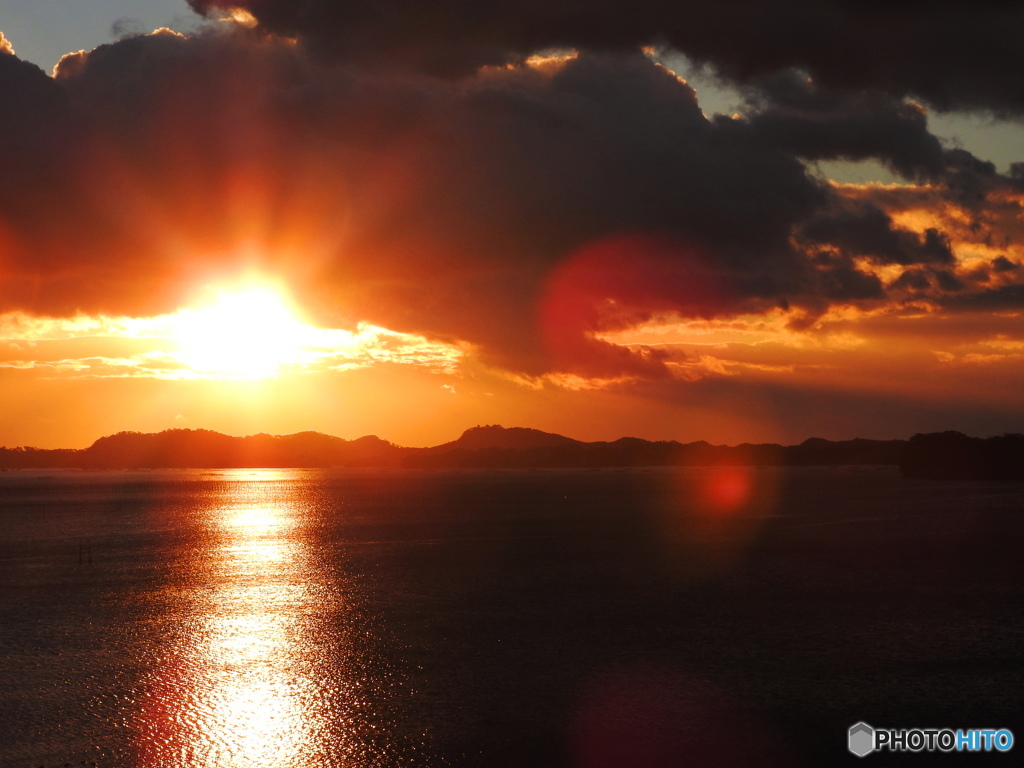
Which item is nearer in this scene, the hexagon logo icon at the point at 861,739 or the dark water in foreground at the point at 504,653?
the hexagon logo icon at the point at 861,739

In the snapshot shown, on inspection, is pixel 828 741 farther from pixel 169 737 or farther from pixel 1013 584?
pixel 1013 584

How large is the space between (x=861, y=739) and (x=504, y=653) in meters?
13.7

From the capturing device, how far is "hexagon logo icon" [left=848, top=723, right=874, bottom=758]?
21.1 m

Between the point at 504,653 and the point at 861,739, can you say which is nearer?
the point at 861,739

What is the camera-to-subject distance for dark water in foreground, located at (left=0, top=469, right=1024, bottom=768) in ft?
71.1

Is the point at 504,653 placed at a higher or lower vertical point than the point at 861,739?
lower

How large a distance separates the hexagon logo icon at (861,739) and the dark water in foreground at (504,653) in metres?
0.35

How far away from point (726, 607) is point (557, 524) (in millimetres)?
57246

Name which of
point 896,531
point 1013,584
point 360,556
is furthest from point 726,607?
point 896,531

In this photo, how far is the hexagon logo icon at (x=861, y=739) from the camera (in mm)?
21062

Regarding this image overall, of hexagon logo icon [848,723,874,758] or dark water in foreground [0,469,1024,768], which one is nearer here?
hexagon logo icon [848,723,874,758]

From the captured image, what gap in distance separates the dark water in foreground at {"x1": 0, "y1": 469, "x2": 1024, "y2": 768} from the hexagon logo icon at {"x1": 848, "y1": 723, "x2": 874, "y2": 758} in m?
0.35

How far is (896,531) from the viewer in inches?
3327

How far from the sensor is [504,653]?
31.6 m
